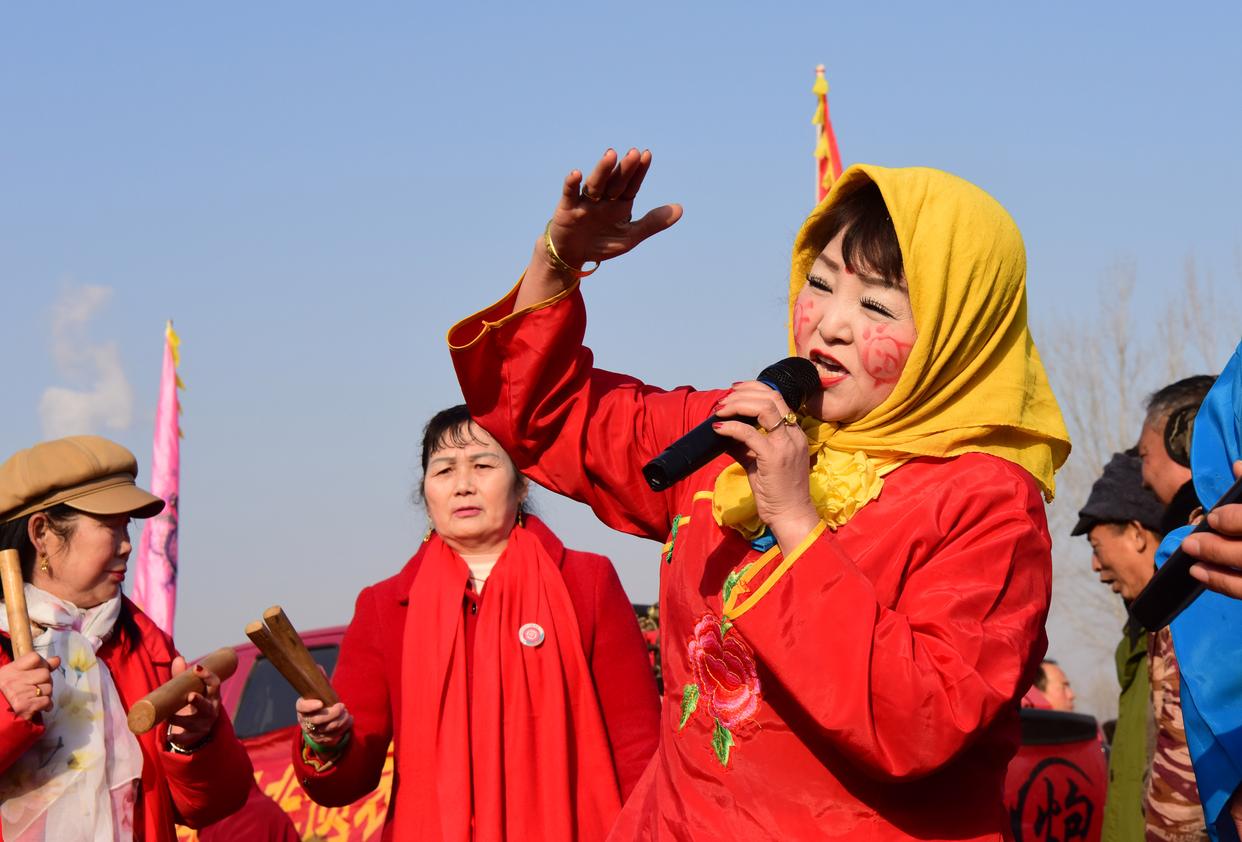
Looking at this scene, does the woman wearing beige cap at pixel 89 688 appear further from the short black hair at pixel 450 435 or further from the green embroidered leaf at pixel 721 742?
the green embroidered leaf at pixel 721 742

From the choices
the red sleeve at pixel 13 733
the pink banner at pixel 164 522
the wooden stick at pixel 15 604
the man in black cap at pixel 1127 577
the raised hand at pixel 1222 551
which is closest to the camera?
the raised hand at pixel 1222 551

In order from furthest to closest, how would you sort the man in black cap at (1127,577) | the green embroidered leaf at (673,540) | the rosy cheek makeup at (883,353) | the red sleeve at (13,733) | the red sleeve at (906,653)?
the man in black cap at (1127,577) → the red sleeve at (13,733) → the green embroidered leaf at (673,540) → the rosy cheek makeup at (883,353) → the red sleeve at (906,653)

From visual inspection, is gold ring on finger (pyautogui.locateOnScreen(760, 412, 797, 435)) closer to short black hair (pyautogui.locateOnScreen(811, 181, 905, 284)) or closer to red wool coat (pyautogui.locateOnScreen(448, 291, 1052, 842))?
red wool coat (pyautogui.locateOnScreen(448, 291, 1052, 842))

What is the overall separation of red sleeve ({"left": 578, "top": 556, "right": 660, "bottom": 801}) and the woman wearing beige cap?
0.95 metres

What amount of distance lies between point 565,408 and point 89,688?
1.73 metres

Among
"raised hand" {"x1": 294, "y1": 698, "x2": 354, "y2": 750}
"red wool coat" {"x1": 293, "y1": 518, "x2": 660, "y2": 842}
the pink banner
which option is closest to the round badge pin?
"red wool coat" {"x1": 293, "y1": 518, "x2": 660, "y2": 842}

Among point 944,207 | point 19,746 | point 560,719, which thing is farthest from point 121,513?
point 944,207

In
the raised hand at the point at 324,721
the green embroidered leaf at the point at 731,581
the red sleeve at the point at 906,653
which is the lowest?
the raised hand at the point at 324,721

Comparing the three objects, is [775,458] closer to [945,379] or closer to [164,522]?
→ [945,379]

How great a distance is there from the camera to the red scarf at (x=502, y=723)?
3891 mm

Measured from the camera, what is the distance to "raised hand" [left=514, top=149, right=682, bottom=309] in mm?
2613

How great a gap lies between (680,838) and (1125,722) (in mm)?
3038

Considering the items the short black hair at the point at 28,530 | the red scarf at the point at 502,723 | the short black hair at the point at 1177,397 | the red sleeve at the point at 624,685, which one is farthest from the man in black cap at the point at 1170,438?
the short black hair at the point at 28,530

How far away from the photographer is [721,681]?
2.43 metres
